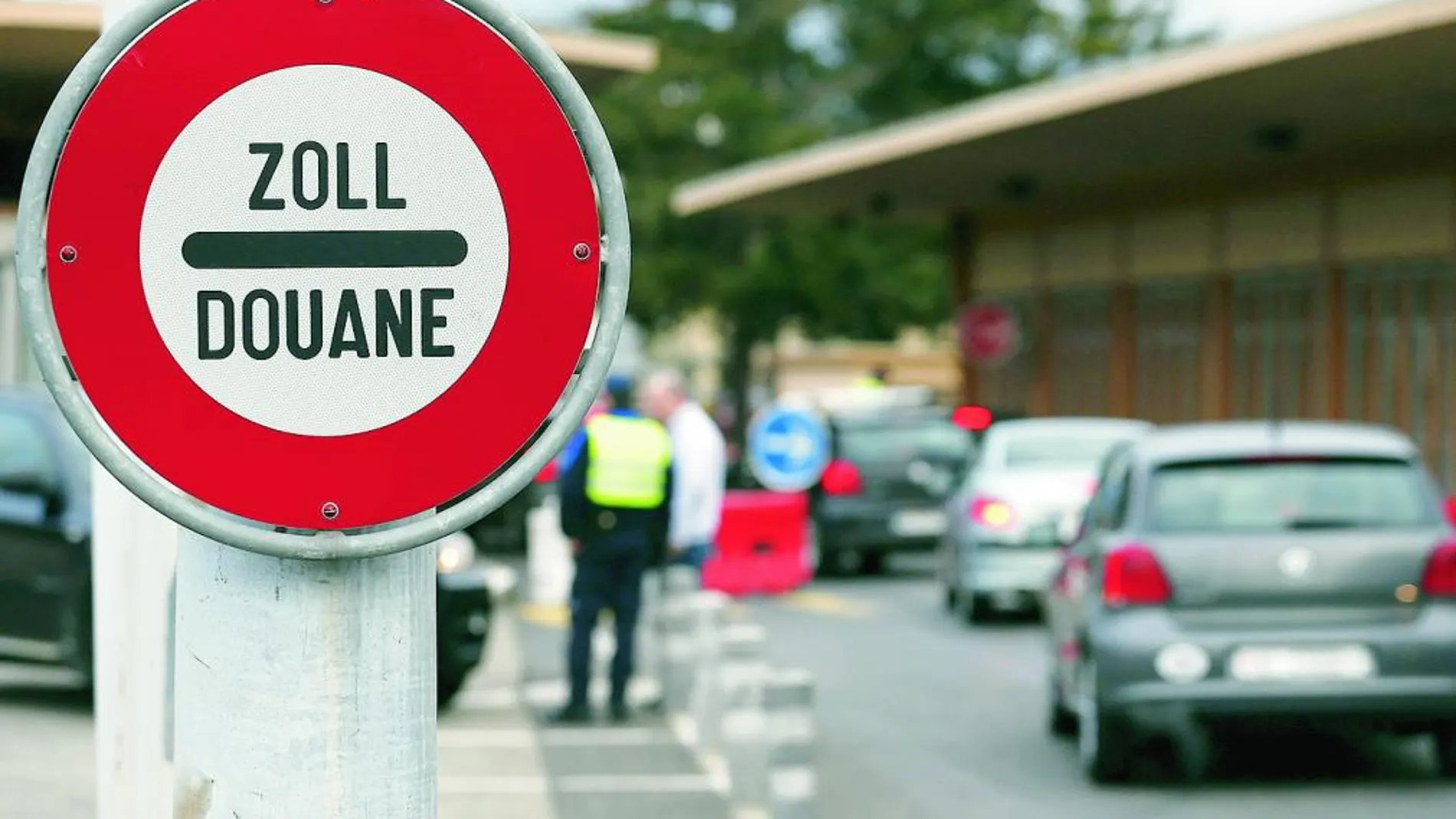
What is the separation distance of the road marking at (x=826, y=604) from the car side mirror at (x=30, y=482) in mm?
8923

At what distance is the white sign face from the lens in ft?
8.93

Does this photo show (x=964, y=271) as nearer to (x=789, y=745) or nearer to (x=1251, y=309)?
(x=1251, y=309)

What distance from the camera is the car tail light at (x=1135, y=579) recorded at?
11.2 m

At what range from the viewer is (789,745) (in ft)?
29.6

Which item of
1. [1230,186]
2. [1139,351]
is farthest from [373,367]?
[1139,351]

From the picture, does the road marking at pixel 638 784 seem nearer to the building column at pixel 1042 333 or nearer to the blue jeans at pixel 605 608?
the blue jeans at pixel 605 608

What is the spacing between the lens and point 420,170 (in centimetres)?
276

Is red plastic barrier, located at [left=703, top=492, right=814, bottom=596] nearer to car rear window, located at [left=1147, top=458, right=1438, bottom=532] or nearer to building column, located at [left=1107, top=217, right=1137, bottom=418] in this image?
building column, located at [left=1107, top=217, right=1137, bottom=418]

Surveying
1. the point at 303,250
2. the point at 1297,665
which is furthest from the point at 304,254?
the point at 1297,665

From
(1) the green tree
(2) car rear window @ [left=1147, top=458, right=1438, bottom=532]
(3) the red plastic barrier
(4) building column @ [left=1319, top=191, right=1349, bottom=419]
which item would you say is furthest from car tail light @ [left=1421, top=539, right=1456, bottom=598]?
(1) the green tree

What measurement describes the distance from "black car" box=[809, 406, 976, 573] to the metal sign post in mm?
22789

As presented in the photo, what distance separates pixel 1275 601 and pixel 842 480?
14.8 meters

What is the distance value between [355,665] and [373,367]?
0.99ft

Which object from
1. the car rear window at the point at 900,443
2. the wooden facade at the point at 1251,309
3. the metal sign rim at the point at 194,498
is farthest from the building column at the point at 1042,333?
the metal sign rim at the point at 194,498
